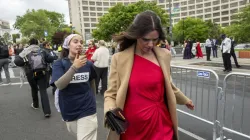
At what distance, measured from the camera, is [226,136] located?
4.32m

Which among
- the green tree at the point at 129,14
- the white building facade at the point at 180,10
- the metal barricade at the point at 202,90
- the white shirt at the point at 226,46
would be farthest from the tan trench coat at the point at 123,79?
the white building facade at the point at 180,10

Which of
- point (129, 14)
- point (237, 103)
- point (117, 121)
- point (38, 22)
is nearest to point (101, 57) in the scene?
point (237, 103)

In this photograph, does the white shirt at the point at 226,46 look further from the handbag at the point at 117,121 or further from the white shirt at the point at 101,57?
the handbag at the point at 117,121

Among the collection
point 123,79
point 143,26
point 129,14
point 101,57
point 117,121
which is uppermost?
point 129,14

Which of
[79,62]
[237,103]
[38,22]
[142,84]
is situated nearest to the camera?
[142,84]

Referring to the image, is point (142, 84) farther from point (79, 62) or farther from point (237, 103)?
point (237, 103)

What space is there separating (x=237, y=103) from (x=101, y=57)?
4.68 metres

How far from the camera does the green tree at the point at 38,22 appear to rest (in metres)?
69.6

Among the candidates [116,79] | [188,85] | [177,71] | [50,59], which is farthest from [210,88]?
[50,59]

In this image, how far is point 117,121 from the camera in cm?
192

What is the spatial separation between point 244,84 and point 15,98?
6.93 meters

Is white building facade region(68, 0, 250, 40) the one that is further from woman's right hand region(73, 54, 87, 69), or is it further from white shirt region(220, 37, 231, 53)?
woman's right hand region(73, 54, 87, 69)

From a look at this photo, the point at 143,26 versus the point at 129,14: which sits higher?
the point at 129,14

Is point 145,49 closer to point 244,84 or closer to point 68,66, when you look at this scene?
point 68,66
